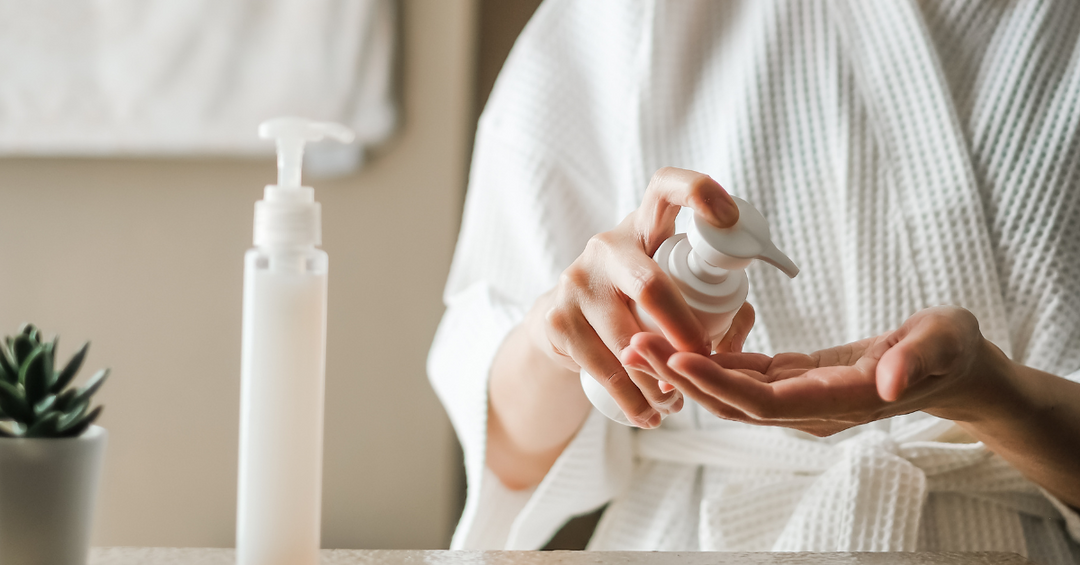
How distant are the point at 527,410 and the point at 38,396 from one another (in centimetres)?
34

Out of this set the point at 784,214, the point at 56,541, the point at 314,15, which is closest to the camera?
the point at 56,541

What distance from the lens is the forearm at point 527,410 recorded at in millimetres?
569

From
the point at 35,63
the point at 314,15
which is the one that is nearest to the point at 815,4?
the point at 314,15

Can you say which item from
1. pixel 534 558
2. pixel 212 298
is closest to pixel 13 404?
pixel 534 558

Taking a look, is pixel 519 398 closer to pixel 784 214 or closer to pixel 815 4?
pixel 784 214

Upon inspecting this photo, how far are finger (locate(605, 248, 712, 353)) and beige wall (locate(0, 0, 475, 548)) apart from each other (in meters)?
0.55

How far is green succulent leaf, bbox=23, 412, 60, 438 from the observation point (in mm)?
321

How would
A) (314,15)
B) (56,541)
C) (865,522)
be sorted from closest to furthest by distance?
(56,541) < (865,522) < (314,15)

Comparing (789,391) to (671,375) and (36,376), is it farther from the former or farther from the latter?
(36,376)

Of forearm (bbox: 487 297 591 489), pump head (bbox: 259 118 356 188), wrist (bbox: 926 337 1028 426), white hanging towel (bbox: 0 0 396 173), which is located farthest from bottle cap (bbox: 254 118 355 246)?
white hanging towel (bbox: 0 0 396 173)

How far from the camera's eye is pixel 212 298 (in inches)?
35.6

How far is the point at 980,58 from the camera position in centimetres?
63

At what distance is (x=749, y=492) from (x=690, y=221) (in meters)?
0.33

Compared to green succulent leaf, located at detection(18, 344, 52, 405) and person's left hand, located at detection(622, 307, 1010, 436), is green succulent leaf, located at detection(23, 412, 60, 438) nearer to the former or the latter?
green succulent leaf, located at detection(18, 344, 52, 405)
